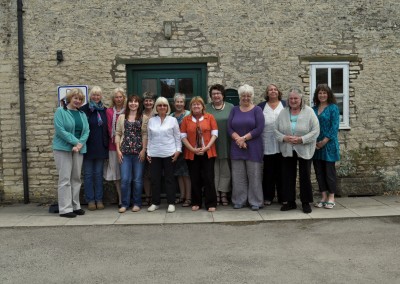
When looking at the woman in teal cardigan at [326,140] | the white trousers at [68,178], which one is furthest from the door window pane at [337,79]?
the white trousers at [68,178]

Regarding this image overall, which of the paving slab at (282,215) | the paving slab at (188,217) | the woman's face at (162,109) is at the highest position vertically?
the woman's face at (162,109)

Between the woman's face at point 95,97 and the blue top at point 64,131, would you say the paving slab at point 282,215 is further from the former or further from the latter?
the woman's face at point 95,97

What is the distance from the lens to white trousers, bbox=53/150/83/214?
19.1ft

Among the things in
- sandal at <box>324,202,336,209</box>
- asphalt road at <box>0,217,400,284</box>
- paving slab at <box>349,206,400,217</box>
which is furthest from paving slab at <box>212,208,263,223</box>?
paving slab at <box>349,206,400,217</box>

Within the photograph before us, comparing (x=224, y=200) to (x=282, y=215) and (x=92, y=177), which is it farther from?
(x=92, y=177)

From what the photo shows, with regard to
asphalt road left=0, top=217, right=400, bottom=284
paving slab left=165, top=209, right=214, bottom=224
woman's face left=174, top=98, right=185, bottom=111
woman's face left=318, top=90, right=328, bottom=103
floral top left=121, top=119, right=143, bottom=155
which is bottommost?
asphalt road left=0, top=217, right=400, bottom=284

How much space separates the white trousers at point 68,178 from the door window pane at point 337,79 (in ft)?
15.3

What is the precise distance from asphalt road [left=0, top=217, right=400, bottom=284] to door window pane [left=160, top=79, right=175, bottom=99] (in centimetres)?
271

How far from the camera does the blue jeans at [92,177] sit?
20.5ft

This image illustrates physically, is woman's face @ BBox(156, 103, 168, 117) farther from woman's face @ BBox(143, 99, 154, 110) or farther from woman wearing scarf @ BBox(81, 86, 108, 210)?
woman wearing scarf @ BBox(81, 86, 108, 210)

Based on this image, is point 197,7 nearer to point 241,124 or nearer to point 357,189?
point 241,124

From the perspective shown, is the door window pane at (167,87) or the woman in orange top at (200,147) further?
the door window pane at (167,87)

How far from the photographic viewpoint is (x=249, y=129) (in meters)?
5.89

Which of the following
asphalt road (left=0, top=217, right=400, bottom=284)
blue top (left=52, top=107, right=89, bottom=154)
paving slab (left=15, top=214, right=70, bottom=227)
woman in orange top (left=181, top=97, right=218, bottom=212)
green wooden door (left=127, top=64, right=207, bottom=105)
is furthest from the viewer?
green wooden door (left=127, top=64, right=207, bottom=105)
